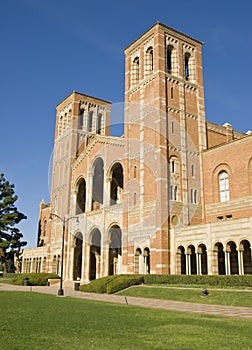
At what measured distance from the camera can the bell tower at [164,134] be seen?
34688 mm

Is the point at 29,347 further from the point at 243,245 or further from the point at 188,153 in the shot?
→ the point at 188,153

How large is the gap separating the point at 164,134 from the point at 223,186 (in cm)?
766

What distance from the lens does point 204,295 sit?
22281mm

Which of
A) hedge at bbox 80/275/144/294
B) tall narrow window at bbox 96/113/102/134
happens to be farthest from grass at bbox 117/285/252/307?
tall narrow window at bbox 96/113/102/134

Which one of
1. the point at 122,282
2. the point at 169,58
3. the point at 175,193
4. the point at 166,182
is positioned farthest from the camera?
the point at 169,58

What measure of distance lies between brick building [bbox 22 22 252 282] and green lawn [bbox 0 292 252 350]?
16.9m

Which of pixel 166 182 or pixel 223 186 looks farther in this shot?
pixel 223 186

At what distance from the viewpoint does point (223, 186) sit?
35656mm

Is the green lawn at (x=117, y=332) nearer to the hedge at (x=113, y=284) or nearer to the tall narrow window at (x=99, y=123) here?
the hedge at (x=113, y=284)

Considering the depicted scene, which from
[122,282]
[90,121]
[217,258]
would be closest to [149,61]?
[90,121]

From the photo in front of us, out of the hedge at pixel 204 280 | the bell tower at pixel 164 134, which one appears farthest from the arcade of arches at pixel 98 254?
the hedge at pixel 204 280

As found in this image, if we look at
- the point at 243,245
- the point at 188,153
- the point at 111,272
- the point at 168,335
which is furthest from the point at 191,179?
the point at 168,335

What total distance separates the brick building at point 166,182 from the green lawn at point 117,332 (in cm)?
1686

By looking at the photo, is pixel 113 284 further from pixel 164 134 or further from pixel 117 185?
pixel 117 185
